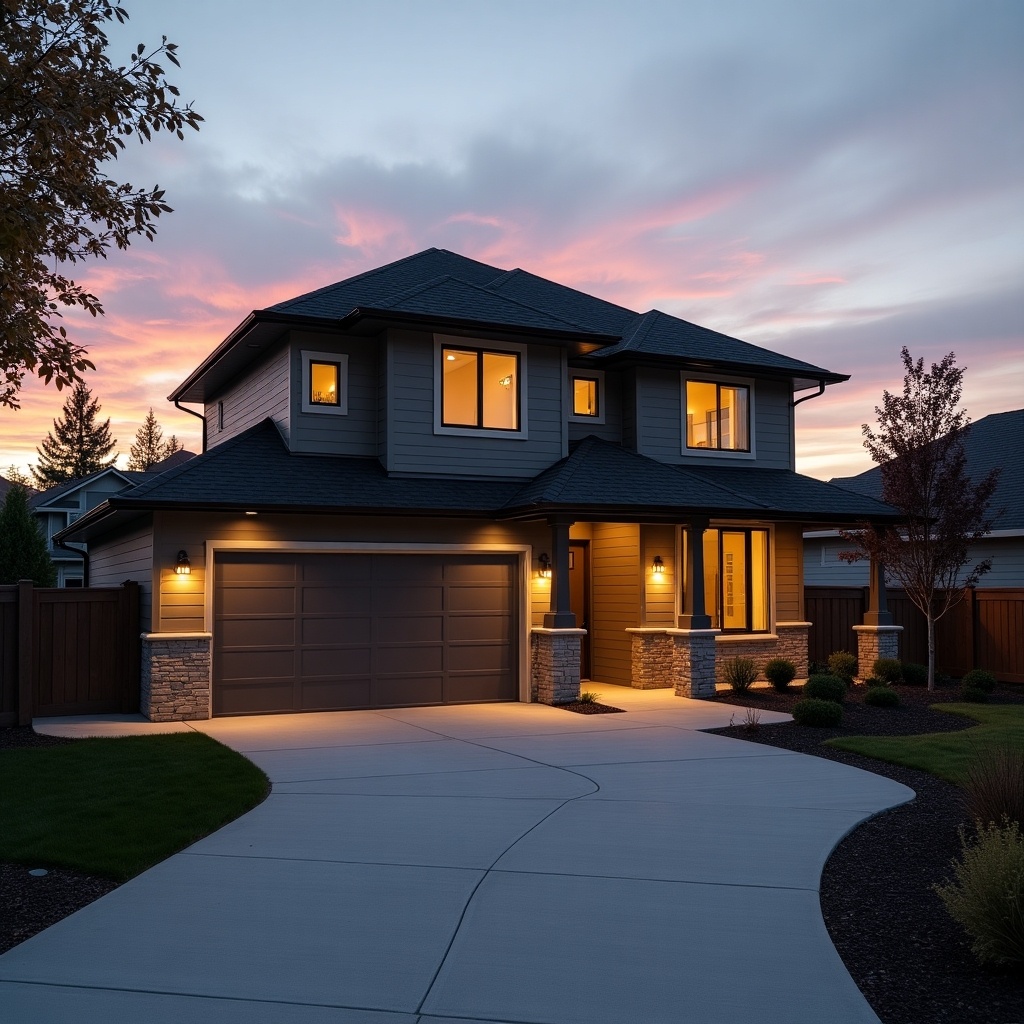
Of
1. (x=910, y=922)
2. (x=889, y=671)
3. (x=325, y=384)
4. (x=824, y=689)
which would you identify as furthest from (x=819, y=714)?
(x=325, y=384)

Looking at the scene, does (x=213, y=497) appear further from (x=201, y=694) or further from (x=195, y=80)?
(x=195, y=80)

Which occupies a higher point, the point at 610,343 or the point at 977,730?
the point at 610,343

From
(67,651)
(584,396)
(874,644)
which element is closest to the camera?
(67,651)

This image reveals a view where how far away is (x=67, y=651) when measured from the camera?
13.7 metres

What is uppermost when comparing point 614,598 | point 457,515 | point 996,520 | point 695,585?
point 996,520

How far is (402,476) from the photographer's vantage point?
15305 millimetres

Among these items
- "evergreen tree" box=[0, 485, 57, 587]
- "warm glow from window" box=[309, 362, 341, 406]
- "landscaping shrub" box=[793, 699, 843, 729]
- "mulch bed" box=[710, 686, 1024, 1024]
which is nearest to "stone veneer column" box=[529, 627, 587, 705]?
"landscaping shrub" box=[793, 699, 843, 729]

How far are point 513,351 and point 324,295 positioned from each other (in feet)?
10.8

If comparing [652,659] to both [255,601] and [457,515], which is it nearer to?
[457,515]

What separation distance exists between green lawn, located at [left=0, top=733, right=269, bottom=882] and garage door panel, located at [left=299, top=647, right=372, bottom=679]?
2.74 meters

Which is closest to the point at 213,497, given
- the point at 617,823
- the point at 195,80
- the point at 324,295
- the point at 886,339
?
the point at 324,295

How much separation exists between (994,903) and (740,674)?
1162 centimetres

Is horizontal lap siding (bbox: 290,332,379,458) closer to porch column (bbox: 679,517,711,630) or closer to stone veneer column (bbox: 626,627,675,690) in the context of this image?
porch column (bbox: 679,517,711,630)

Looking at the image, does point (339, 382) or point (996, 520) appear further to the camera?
point (996, 520)
